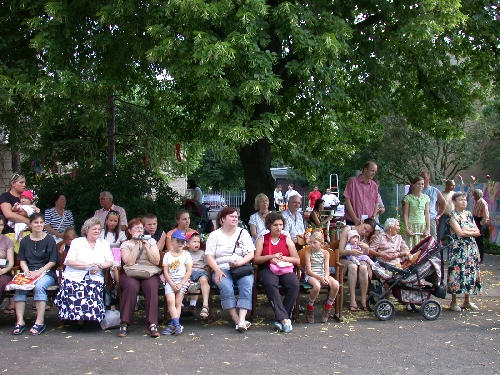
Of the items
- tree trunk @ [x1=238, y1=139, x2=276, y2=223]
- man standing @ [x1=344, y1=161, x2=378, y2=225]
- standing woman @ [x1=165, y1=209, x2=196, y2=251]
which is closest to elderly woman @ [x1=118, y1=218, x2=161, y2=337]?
standing woman @ [x1=165, y1=209, x2=196, y2=251]

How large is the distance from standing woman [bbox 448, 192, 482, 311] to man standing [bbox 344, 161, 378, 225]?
5.10 feet

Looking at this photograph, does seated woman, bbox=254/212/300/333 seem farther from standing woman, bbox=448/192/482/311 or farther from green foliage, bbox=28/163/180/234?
green foliage, bbox=28/163/180/234

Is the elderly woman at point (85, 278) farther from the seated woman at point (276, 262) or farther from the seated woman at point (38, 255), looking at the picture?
the seated woman at point (276, 262)

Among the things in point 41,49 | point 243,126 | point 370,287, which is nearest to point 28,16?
point 41,49

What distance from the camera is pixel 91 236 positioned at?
7.69 meters

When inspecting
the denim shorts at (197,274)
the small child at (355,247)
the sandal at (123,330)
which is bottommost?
the sandal at (123,330)

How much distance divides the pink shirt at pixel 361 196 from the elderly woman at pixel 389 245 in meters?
1.12

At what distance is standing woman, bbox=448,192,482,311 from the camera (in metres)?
8.61

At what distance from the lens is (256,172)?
39.2ft

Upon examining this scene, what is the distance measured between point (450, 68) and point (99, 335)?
9599 mm

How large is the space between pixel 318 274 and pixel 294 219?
1.69m

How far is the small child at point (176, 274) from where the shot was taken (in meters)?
7.43

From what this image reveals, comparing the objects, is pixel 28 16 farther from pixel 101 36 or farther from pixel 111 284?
pixel 111 284

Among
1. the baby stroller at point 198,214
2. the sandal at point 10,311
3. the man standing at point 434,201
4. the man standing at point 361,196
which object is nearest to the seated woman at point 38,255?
the sandal at point 10,311
